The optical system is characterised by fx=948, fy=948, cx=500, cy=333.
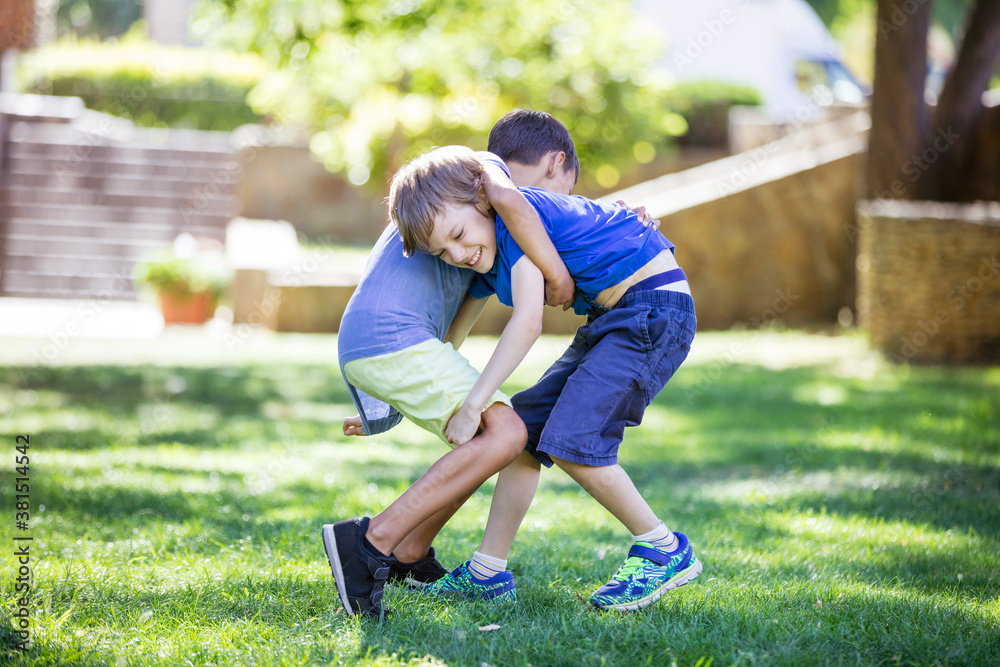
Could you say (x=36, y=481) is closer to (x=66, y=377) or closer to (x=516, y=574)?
(x=516, y=574)

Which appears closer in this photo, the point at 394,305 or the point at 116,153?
the point at 394,305

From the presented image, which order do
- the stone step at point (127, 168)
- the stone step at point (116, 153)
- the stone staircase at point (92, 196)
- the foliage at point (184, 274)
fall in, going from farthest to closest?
the stone step at point (116, 153), the stone step at point (127, 168), the stone staircase at point (92, 196), the foliage at point (184, 274)

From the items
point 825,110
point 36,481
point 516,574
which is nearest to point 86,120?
point 825,110

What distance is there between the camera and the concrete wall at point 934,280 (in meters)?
7.62

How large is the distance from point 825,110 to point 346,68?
25.2ft

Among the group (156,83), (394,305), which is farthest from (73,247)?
(394,305)

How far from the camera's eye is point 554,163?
2949 mm

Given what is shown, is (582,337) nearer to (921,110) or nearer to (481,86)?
(921,110)

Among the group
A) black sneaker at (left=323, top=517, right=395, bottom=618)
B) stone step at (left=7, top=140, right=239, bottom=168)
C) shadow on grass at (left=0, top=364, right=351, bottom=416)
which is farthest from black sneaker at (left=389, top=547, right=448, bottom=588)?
stone step at (left=7, top=140, right=239, bottom=168)

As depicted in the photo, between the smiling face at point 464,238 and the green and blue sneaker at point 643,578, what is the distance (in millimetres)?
959

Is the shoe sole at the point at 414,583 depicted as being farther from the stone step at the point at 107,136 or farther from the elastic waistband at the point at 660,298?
the stone step at the point at 107,136

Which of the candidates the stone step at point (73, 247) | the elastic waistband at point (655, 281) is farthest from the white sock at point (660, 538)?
the stone step at point (73, 247)

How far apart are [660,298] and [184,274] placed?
9.42m

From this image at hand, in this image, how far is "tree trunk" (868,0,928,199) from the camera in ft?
29.0
